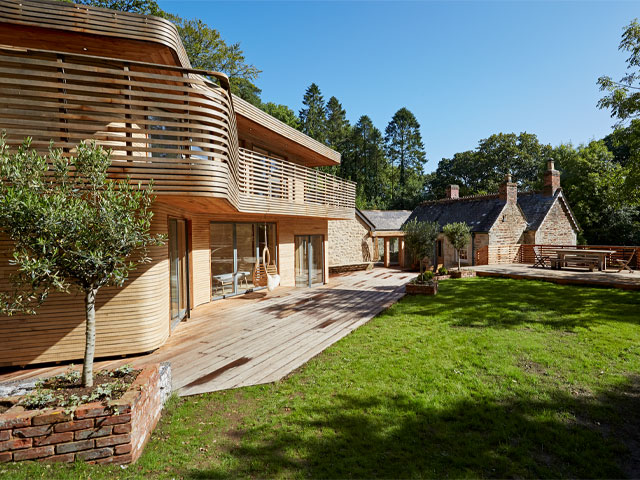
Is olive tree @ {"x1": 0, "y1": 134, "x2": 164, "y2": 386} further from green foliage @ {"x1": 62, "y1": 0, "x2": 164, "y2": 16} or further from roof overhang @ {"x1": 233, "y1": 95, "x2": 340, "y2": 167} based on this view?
green foliage @ {"x1": 62, "y1": 0, "x2": 164, "y2": 16}

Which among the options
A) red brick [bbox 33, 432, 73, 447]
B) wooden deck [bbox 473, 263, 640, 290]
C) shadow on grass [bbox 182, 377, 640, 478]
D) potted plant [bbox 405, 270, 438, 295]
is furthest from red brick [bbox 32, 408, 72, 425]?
wooden deck [bbox 473, 263, 640, 290]

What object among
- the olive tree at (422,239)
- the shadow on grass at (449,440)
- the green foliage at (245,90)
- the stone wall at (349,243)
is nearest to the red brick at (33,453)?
the shadow on grass at (449,440)

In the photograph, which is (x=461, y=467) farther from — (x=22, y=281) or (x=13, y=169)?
(x=13, y=169)

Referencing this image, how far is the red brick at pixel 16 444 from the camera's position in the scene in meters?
3.08

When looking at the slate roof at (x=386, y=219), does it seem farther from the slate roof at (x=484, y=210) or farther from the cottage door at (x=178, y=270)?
the cottage door at (x=178, y=270)

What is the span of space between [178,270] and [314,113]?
4987 centimetres

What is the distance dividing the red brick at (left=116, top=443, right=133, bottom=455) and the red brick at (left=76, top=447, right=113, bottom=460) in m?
0.07

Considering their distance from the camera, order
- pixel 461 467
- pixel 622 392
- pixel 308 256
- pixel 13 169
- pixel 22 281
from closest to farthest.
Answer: pixel 461 467
pixel 13 169
pixel 22 281
pixel 622 392
pixel 308 256

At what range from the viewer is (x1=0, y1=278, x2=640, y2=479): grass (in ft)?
10.5

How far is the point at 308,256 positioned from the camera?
1425 centimetres

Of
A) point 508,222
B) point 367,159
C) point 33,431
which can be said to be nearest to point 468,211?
point 508,222

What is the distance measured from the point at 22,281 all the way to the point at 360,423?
431 centimetres

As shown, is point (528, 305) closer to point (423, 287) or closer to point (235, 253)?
point (423, 287)

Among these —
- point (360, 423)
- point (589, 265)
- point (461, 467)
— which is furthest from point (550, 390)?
point (589, 265)
